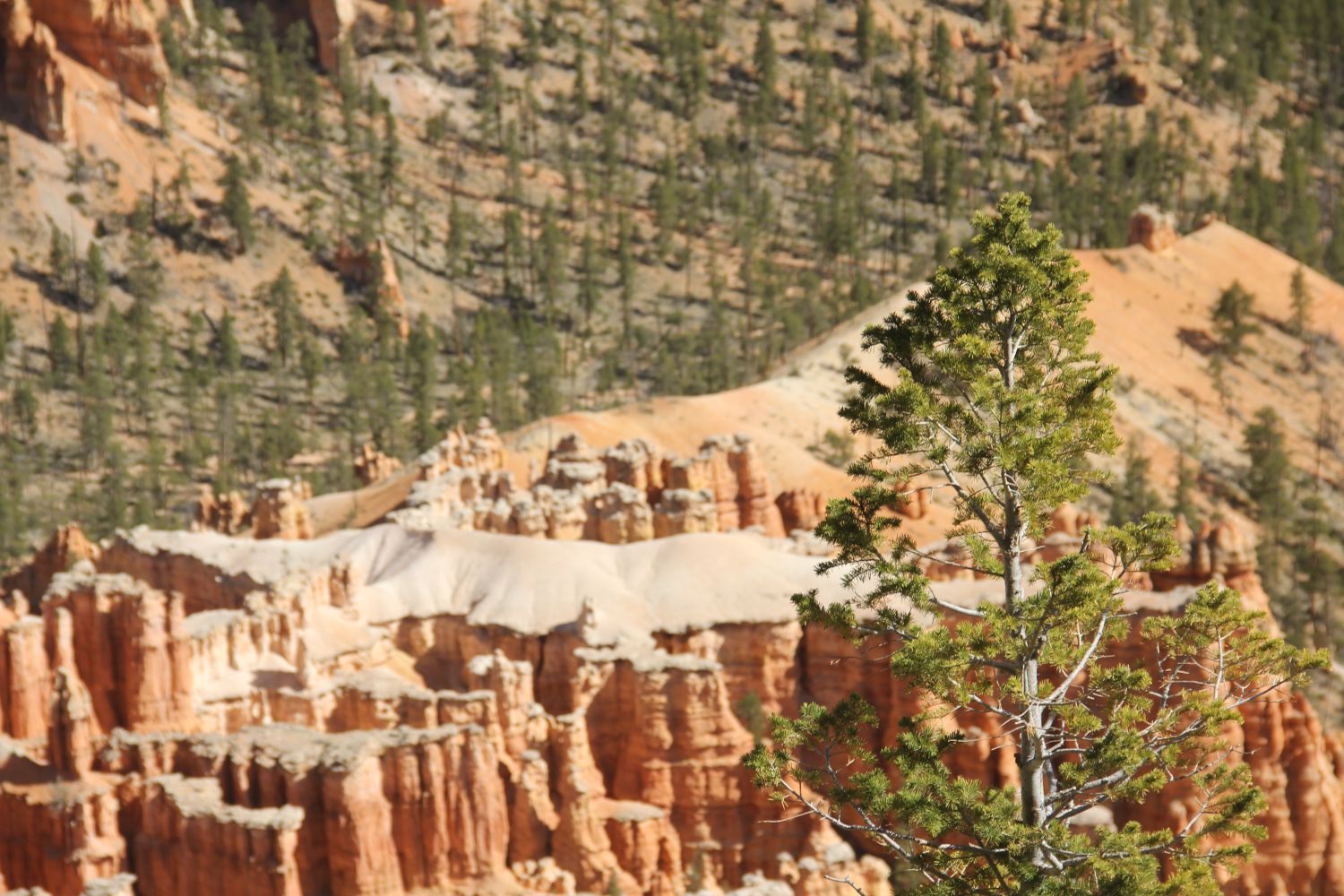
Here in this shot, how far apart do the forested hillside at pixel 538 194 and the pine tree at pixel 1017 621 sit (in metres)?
76.3

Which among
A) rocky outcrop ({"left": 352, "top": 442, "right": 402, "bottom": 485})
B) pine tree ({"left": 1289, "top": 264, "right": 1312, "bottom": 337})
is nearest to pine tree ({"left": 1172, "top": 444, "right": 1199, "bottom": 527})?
pine tree ({"left": 1289, "top": 264, "right": 1312, "bottom": 337})

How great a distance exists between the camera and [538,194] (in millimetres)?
153750

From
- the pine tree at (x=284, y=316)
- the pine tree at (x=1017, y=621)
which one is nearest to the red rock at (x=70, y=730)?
the pine tree at (x=1017, y=621)

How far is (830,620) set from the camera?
84.9 ft

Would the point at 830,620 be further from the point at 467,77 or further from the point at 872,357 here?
the point at 467,77

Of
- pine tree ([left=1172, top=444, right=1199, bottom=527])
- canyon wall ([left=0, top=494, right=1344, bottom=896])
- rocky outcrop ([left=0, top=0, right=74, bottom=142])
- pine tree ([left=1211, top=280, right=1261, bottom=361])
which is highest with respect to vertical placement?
rocky outcrop ([left=0, top=0, right=74, bottom=142])

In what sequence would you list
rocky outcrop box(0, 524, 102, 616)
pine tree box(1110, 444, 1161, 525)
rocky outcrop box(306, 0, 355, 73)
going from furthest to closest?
rocky outcrop box(306, 0, 355, 73)
pine tree box(1110, 444, 1161, 525)
rocky outcrop box(0, 524, 102, 616)

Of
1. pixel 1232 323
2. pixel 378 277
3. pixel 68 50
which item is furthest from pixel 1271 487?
pixel 68 50

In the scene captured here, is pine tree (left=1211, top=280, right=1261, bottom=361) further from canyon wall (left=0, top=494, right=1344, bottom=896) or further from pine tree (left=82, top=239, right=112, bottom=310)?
pine tree (left=82, top=239, right=112, bottom=310)

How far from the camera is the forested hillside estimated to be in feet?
376

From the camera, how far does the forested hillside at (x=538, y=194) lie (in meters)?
114

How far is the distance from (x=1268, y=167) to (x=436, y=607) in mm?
119402

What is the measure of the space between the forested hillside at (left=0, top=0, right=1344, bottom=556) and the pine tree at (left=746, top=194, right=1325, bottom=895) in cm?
7633

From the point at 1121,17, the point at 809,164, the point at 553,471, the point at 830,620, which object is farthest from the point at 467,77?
the point at 830,620
